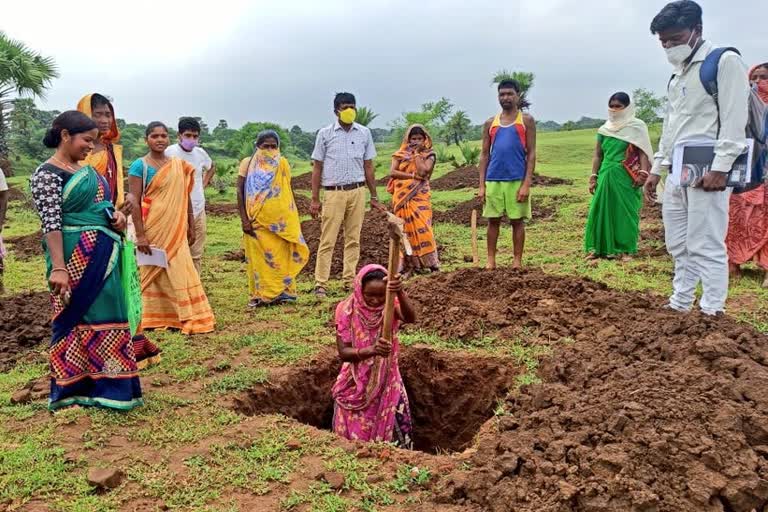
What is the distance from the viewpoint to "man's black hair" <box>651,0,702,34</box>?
4012 millimetres

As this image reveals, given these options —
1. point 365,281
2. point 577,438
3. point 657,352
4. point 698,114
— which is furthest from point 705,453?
point 698,114

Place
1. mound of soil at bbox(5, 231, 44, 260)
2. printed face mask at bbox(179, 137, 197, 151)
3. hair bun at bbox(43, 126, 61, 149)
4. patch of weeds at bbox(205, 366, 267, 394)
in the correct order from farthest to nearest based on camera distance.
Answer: mound of soil at bbox(5, 231, 44, 260) → printed face mask at bbox(179, 137, 197, 151) → patch of weeds at bbox(205, 366, 267, 394) → hair bun at bbox(43, 126, 61, 149)

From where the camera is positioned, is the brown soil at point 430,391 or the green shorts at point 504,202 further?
the green shorts at point 504,202

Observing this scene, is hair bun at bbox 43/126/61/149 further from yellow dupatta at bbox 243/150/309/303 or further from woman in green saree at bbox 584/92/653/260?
woman in green saree at bbox 584/92/653/260

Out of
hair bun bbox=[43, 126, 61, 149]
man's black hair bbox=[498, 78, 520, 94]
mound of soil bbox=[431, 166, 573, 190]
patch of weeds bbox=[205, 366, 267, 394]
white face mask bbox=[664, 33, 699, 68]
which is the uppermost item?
man's black hair bbox=[498, 78, 520, 94]

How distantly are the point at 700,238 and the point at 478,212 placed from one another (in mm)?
7796

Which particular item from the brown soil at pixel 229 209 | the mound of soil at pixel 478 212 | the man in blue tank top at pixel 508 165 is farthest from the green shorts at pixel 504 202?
the brown soil at pixel 229 209

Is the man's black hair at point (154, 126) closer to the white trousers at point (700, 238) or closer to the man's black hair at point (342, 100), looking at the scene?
the man's black hair at point (342, 100)

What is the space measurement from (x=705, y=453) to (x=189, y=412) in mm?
2769

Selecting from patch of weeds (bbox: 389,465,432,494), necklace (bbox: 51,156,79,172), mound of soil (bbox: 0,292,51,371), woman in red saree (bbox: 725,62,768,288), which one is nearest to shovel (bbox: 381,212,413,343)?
patch of weeds (bbox: 389,465,432,494)

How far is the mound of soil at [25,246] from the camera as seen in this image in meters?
9.59

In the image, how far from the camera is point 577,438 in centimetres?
285

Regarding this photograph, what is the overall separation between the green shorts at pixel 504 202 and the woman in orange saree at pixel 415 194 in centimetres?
100

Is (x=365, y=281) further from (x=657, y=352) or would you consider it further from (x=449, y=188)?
(x=449, y=188)
